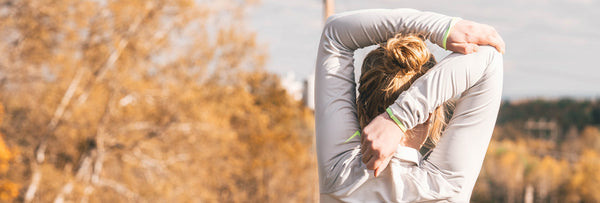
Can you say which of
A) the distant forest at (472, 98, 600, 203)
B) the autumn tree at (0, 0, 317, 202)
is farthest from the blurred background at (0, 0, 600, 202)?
the distant forest at (472, 98, 600, 203)

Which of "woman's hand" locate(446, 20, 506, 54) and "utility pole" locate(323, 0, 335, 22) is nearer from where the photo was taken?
"woman's hand" locate(446, 20, 506, 54)

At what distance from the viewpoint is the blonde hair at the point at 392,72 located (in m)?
1.00

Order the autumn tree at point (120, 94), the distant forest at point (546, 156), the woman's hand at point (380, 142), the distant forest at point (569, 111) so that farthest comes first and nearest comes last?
the distant forest at point (569, 111), the distant forest at point (546, 156), the autumn tree at point (120, 94), the woman's hand at point (380, 142)

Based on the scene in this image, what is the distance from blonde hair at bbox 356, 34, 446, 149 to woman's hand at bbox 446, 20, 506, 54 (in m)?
0.06

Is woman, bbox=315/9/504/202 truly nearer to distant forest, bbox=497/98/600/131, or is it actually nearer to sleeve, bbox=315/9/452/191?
sleeve, bbox=315/9/452/191

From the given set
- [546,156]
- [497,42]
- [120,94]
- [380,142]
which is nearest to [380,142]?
[380,142]

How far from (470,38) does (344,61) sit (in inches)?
9.1

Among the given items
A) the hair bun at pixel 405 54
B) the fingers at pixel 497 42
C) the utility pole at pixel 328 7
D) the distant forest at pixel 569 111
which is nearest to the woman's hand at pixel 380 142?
the hair bun at pixel 405 54

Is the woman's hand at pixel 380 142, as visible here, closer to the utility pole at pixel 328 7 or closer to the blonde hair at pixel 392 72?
the blonde hair at pixel 392 72

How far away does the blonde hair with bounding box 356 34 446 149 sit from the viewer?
1.00 metres

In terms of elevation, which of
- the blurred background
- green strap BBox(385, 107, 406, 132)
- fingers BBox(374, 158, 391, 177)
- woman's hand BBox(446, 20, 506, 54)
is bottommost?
the blurred background

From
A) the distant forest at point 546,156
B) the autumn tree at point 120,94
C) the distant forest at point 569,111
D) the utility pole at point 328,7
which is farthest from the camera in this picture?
the distant forest at point 569,111

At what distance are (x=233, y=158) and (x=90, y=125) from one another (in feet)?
15.6

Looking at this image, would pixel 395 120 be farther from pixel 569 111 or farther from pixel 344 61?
pixel 569 111
